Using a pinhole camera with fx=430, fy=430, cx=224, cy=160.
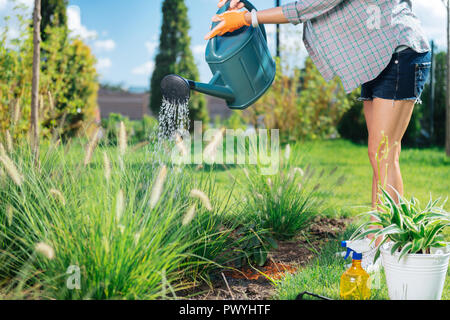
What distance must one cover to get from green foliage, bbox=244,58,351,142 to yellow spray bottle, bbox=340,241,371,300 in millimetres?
6213

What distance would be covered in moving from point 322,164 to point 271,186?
3599 mm

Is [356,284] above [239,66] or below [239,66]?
below

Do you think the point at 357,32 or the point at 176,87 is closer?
the point at 176,87

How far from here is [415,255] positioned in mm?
1674

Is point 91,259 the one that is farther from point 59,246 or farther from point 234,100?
point 234,100

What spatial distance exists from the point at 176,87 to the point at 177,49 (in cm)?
993

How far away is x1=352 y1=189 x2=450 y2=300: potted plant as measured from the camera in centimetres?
168

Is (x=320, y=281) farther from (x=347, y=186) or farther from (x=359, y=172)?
(x=359, y=172)

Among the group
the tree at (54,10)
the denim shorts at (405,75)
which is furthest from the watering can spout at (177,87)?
the tree at (54,10)

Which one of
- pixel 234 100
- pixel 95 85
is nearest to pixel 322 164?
pixel 234 100

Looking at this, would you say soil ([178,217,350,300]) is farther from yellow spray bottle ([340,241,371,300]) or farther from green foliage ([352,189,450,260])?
green foliage ([352,189,450,260])

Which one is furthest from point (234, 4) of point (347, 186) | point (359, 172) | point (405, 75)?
point (359, 172)
